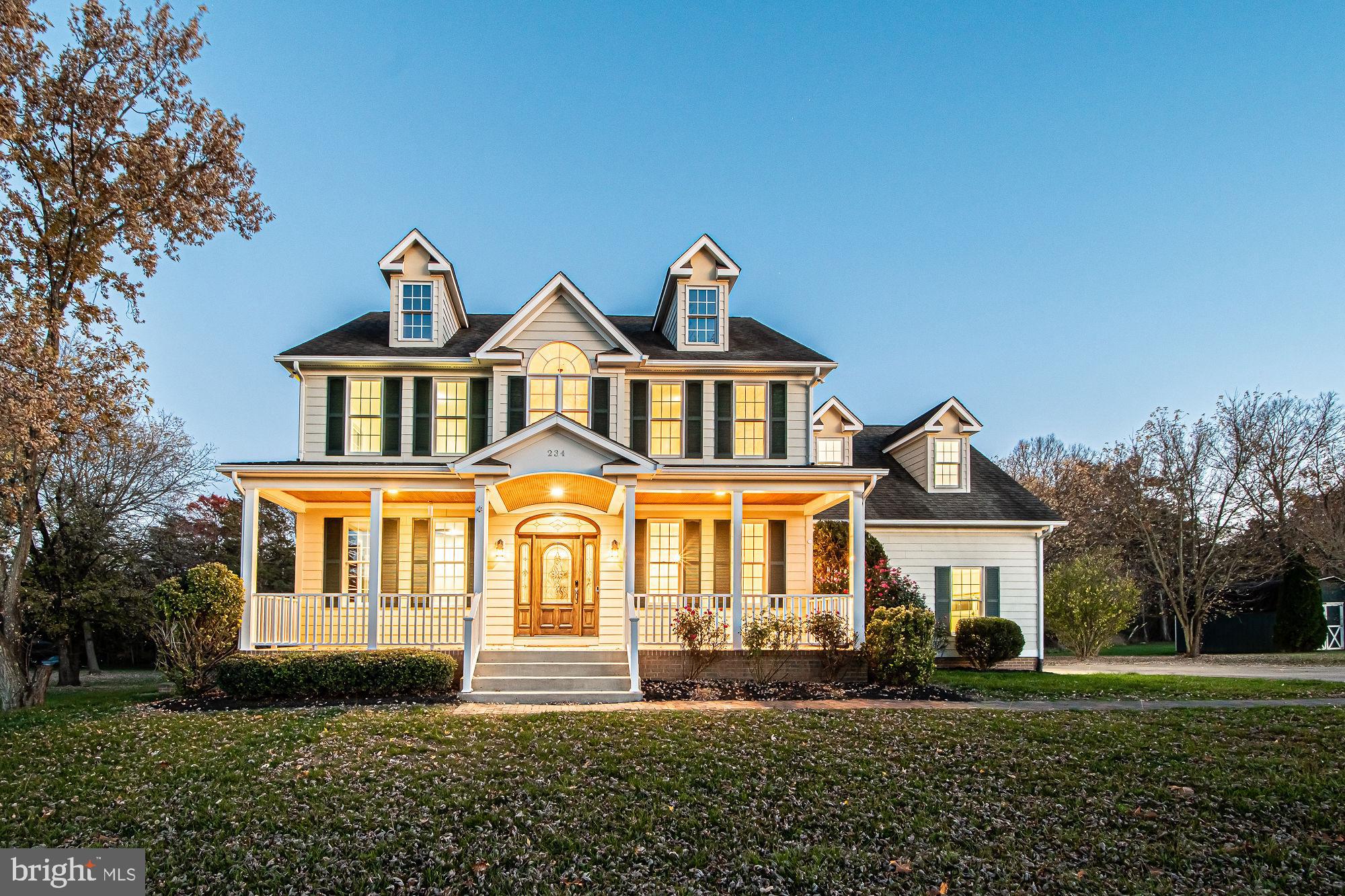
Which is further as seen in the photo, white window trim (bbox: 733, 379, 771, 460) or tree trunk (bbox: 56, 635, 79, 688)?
tree trunk (bbox: 56, 635, 79, 688)

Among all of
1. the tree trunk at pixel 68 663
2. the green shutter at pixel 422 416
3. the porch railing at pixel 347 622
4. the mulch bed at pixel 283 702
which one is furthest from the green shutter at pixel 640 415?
the tree trunk at pixel 68 663

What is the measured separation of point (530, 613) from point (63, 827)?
390 inches

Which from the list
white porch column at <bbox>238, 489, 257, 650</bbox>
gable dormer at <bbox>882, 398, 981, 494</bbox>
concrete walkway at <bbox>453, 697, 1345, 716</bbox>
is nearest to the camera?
concrete walkway at <bbox>453, 697, 1345, 716</bbox>

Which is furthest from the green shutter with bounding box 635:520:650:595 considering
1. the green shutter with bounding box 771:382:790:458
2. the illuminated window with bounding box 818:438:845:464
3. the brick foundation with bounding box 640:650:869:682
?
the illuminated window with bounding box 818:438:845:464

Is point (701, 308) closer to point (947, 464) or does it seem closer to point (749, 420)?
A: point (749, 420)

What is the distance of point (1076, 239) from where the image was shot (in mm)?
23891

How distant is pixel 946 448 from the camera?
19.9 metres

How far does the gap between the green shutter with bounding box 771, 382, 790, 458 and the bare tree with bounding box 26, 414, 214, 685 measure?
16.3m

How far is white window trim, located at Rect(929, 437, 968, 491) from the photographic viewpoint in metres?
19.8

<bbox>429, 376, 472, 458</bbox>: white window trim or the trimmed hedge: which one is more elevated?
<bbox>429, 376, 472, 458</bbox>: white window trim

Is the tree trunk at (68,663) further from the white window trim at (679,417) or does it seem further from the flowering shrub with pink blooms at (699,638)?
the flowering shrub with pink blooms at (699,638)

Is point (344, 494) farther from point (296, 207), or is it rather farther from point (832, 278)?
point (296, 207)

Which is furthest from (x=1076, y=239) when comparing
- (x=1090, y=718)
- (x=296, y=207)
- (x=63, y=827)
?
(x=296, y=207)

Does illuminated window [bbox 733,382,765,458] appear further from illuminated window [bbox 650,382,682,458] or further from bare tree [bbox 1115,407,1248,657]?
bare tree [bbox 1115,407,1248,657]
